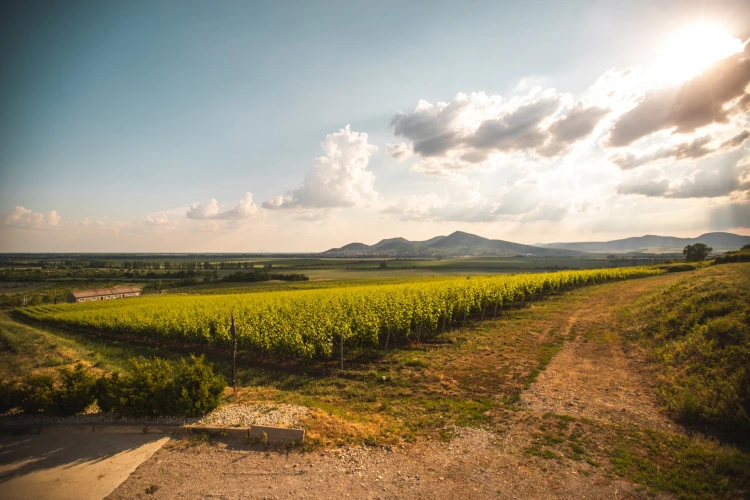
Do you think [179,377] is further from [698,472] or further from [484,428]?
[698,472]

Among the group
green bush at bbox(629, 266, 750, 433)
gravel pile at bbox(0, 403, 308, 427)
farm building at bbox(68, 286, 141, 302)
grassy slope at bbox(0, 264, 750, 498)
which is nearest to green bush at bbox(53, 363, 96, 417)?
gravel pile at bbox(0, 403, 308, 427)

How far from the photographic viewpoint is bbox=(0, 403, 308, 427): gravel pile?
970cm

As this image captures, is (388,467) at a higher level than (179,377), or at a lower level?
lower

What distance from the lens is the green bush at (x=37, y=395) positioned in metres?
9.79

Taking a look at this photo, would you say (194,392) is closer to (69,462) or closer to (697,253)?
(69,462)

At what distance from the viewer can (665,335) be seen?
56.2 ft

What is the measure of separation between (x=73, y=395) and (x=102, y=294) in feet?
270

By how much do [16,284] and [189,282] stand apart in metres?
51.4

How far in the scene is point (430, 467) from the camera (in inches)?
305

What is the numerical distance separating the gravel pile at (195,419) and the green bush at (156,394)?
215 millimetres

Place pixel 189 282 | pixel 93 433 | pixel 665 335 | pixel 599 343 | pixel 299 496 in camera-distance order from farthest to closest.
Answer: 1. pixel 189 282
2. pixel 599 343
3. pixel 665 335
4. pixel 93 433
5. pixel 299 496

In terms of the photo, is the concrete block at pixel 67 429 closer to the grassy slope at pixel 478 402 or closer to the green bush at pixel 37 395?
the green bush at pixel 37 395

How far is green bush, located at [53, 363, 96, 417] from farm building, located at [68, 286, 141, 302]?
72.9 m

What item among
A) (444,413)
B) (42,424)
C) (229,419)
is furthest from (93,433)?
(444,413)
